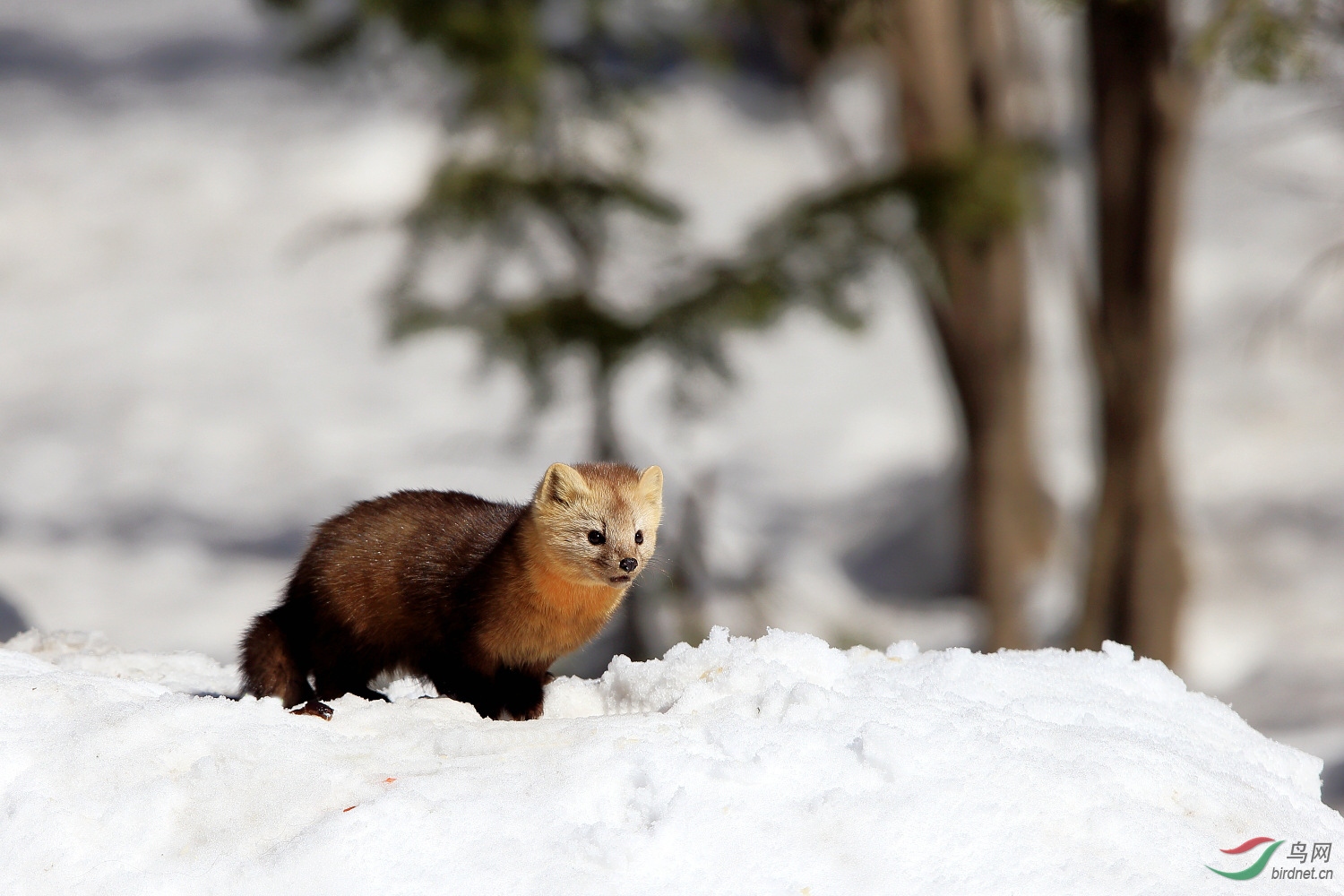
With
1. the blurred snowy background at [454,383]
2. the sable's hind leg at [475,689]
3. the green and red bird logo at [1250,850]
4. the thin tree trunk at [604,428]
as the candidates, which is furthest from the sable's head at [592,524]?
the blurred snowy background at [454,383]

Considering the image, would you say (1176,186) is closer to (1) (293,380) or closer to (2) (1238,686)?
(2) (1238,686)

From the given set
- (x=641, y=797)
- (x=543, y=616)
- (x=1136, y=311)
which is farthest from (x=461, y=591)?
(x=1136, y=311)

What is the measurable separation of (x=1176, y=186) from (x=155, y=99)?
19799 millimetres

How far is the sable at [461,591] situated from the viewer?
367 centimetres

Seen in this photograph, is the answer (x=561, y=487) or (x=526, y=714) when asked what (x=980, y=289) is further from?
(x=526, y=714)

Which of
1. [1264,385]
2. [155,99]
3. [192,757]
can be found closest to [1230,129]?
[1264,385]

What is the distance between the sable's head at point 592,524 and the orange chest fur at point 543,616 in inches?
3.0

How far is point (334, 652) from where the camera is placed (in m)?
3.92

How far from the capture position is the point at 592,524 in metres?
3.62

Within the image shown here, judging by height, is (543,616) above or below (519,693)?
above

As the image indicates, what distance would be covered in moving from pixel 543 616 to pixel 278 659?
82 cm

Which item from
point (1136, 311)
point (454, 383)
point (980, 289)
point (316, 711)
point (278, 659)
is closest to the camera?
point (316, 711)

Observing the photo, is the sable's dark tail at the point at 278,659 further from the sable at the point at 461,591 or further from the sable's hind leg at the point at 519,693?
the sable's hind leg at the point at 519,693

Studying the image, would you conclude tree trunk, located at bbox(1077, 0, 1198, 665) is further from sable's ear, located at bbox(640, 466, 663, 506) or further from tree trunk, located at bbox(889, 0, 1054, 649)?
sable's ear, located at bbox(640, 466, 663, 506)
